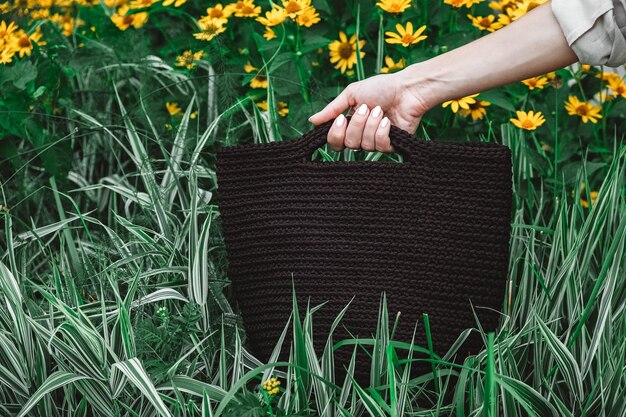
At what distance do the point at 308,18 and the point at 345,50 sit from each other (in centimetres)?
16

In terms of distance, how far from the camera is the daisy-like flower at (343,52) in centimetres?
171

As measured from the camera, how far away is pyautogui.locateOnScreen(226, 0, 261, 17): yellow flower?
1637 mm

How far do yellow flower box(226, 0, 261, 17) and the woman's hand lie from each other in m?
0.41

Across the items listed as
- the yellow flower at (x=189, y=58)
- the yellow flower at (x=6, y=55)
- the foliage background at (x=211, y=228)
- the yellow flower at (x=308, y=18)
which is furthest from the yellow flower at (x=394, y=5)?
the yellow flower at (x=6, y=55)

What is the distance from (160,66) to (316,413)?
1054 mm

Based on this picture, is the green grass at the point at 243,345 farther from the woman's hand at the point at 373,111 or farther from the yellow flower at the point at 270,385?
the woman's hand at the point at 373,111

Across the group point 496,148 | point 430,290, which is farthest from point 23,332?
point 496,148

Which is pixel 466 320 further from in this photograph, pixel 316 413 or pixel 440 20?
pixel 440 20

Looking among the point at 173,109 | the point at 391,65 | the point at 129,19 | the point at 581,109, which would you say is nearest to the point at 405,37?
the point at 391,65

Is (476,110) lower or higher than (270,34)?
lower

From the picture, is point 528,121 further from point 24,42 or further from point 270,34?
point 24,42

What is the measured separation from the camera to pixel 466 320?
3.99 feet

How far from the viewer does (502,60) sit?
4.14 feet

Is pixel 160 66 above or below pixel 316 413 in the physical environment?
above
